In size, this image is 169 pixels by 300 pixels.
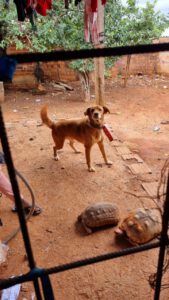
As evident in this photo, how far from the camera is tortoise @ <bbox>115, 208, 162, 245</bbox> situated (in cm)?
295

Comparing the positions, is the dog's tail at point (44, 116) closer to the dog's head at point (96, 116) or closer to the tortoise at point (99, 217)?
the dog's head at point (96, 116)

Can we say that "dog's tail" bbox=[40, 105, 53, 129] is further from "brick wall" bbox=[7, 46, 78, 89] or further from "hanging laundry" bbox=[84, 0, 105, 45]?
"brick wall" bbox=[7, 46, 78, 89]

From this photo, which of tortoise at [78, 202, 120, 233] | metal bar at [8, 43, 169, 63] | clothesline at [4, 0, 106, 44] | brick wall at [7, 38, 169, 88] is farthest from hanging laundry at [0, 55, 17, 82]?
brick wall at [7, 38, 169, 88]

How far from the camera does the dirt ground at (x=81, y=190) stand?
2.63 meters

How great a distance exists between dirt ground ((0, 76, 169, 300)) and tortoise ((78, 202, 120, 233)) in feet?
0.37

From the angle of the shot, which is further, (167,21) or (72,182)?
(167,21)

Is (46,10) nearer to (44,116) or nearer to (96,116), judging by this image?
(44,116)

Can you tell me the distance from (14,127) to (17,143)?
102cm

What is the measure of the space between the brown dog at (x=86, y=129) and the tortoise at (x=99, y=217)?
1.46 metres

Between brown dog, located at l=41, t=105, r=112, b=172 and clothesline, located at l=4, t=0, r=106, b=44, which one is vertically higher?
clothesline, located at l=4, t=0, r=106, b=44

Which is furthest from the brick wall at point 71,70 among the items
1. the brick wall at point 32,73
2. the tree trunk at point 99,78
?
the tree trunk at point 99,78

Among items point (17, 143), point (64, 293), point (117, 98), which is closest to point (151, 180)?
point (64, 293)

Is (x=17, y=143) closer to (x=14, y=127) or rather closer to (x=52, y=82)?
(x=14, y=127)

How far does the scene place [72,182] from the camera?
4453mm
